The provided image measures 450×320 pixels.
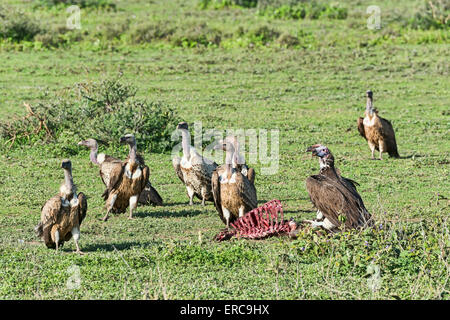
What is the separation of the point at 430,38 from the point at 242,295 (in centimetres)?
1813

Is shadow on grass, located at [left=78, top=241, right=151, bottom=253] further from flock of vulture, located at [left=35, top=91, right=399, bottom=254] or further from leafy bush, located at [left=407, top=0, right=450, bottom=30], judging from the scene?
leafy bush, located at [left=407, top=0, right=450, bottom=30]

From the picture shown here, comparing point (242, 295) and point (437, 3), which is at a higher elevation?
point (437, 3)

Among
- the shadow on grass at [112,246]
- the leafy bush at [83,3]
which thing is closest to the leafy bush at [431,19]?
the leafy bush at [83,3]

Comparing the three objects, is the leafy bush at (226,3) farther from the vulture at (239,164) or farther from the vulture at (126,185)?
the vulture at (126,185)

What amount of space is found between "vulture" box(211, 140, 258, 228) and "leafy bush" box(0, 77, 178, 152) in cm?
407

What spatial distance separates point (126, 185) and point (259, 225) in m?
1.76

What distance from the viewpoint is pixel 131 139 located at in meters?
11.1

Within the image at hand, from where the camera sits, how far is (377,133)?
13.9 m

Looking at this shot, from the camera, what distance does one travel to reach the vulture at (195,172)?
11.3 m

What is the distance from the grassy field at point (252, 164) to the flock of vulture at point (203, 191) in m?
0.20

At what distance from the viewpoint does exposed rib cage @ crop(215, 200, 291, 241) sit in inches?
378

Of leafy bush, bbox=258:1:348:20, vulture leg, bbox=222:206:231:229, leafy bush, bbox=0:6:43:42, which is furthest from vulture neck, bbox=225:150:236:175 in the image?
leafy bush, bbox=258:1:348:20

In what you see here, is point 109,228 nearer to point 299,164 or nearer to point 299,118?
point 299,164

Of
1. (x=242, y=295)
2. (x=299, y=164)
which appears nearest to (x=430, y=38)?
(x=299, y=164)
